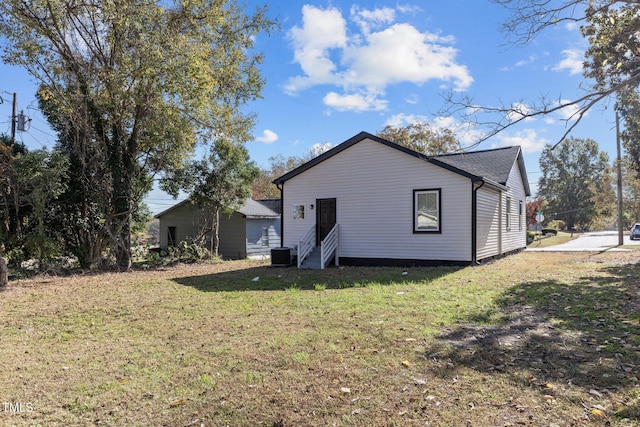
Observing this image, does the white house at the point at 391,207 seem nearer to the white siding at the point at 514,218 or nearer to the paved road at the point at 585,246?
the white siding at the point at 514,218

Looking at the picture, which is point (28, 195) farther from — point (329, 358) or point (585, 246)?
point (585, 246)

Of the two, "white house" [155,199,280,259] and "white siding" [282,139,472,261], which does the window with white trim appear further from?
"white house" [155,199,280,259]

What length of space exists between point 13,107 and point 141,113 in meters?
9.41

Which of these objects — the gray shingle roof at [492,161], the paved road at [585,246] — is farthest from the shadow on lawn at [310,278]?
the paved road at [585,246]

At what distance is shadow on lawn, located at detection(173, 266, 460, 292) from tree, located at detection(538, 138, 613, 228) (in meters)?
64.3

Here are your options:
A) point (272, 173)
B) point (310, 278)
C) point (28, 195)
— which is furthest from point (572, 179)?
point (28, 195)

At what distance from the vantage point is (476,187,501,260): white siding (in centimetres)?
1241

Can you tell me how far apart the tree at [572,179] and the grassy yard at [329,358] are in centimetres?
Result: 6727

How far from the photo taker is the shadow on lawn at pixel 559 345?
3463 mm

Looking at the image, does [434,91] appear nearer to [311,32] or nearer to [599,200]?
[311,32]

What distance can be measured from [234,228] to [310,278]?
11.3m

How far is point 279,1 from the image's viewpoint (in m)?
13.3

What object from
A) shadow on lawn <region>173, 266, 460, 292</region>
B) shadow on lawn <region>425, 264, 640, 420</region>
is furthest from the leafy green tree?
shadow on lawn <region>425, 264, 640, 420</region>

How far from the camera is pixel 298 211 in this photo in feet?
49.3
